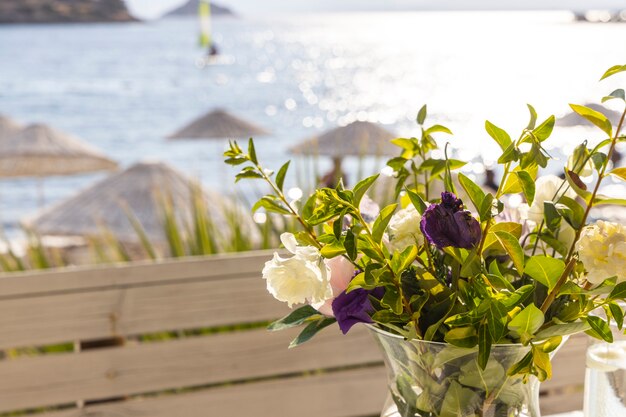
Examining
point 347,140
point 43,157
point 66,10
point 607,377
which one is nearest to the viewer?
point 607,377

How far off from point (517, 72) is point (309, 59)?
12368 millimetres

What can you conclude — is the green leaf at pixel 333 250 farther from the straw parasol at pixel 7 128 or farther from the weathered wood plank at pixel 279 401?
the straw parasol at pixel 7 128

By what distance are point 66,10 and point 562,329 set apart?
40.1m

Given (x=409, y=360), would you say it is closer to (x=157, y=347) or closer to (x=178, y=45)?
(x=157, y=347)

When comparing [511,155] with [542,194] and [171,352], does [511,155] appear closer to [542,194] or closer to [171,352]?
[542,194]

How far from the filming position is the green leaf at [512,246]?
634 millimetres

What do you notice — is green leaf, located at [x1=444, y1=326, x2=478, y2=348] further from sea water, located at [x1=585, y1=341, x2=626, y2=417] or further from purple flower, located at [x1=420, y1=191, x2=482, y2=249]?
sea water, located at [x1=585, y1=341, x2=626, y2=417]

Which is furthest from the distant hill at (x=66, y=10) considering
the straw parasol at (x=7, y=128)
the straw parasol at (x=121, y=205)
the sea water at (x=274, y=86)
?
the straw parasol at (x=121, y=205)

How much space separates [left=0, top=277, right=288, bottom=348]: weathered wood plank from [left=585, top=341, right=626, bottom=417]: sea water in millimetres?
889

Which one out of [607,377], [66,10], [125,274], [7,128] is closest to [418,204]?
[607,377]

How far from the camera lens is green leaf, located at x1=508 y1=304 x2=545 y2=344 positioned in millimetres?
605

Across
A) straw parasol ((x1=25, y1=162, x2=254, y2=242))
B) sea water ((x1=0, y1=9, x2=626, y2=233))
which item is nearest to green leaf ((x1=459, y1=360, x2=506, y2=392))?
straw parasol ((x1=25, y1=162, x2=254, y2=242))

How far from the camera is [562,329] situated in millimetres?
635

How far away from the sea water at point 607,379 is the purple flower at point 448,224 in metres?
0.33
